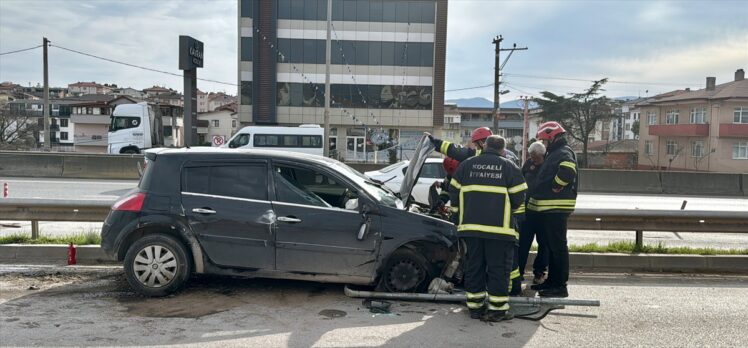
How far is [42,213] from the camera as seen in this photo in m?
7.59

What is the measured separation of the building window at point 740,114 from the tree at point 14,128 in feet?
232

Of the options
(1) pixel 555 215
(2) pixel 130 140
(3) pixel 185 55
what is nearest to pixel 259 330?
(1) pixel 555 215

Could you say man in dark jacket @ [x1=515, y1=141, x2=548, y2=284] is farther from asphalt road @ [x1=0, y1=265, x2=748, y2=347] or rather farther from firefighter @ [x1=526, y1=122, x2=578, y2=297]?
asphalt road @ [x1=0, y1=265, x2=748, y2=347]

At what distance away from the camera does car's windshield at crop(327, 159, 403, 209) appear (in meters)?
5.71

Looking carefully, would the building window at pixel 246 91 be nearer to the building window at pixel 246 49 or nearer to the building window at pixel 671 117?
the building window at pixel 246 49

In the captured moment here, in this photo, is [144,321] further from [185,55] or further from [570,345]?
[185,55]

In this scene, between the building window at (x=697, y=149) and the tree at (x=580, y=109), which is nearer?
the building window at (x=697, y=149)

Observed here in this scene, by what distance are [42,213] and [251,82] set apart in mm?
39045

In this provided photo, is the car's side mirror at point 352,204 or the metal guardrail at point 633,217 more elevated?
the car's side mirror at point 352,204

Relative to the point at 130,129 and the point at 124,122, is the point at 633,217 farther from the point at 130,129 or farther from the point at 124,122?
the point at 124,122

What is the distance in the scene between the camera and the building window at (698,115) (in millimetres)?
46406

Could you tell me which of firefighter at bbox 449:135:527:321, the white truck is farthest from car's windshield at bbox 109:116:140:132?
firefighter at bbox 449:135:527:321

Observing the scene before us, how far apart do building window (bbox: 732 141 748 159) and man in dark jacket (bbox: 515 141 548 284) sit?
46837 millimetres

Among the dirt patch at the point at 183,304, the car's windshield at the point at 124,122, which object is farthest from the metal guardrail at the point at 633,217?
the car's windshield at the point at 124,122
